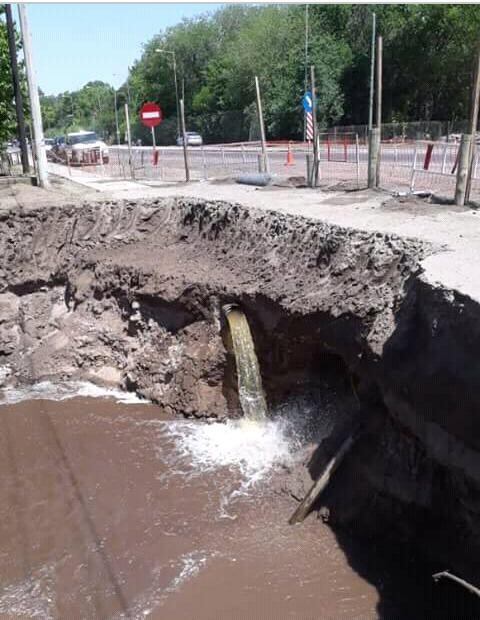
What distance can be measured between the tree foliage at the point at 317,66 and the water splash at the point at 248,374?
31.2 m

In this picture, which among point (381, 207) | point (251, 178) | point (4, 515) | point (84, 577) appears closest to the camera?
point (84, 577)

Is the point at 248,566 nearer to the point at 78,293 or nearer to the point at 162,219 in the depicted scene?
the point at 78,293

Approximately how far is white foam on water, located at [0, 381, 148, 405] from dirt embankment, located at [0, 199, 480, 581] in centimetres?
23

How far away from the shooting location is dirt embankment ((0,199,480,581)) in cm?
613

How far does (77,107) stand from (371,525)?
105023 mm

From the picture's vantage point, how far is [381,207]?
1134cm

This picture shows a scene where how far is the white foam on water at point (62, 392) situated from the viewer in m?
10.8

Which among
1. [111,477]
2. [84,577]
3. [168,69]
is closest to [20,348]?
[111,477]

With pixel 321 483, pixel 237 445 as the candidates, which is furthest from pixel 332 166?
pixel 321 483

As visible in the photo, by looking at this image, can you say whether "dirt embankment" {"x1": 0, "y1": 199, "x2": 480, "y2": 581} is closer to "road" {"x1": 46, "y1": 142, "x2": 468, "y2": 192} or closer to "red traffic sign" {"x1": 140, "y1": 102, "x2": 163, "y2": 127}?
"road" {"x1": 46, "y1": 142, "x2": 468, "y2": 192}

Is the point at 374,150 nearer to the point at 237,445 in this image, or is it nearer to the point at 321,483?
the point at 237,445

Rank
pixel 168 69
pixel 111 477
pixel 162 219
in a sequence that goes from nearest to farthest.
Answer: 1. pixel 111 477
2. pixel 162 219
3. pixel 168 69

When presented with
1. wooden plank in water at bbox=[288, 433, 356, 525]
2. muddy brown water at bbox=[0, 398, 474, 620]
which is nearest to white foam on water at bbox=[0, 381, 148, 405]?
muddy brown water at bbox=[0, 398, 474, 620]

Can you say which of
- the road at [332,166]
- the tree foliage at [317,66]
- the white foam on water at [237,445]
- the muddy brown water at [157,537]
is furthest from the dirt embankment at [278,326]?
the tree foliage at [317,66]
